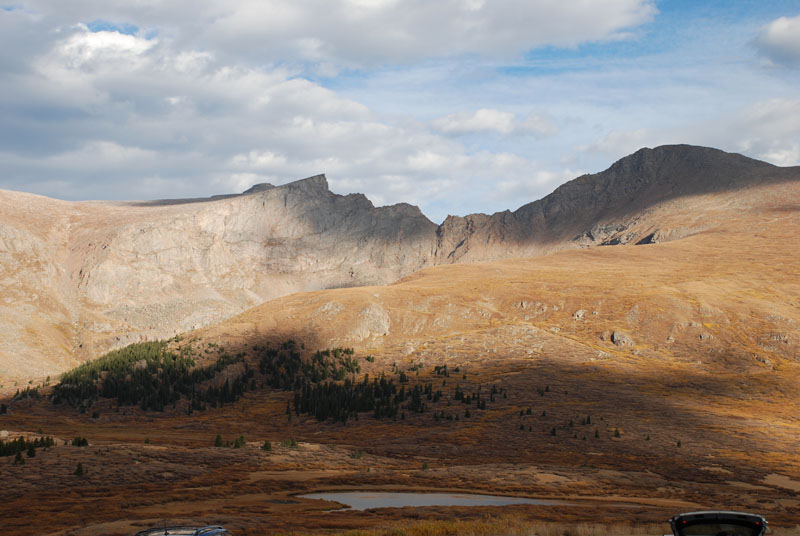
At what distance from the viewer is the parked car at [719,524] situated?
42.6 ft

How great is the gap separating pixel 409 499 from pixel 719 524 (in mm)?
35493

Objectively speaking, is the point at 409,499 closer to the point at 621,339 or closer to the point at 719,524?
the point at 719,524

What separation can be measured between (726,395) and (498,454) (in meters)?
52.2

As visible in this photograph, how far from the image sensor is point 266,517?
3588 cm

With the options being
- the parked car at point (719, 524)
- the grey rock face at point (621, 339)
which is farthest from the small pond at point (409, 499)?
the grey rock face at point (621, 339)

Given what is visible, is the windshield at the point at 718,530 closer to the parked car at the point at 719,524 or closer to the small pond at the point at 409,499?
the parked car at the point at 719,524

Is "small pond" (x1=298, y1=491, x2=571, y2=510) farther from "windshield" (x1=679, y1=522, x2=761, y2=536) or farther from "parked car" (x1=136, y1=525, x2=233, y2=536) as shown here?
"windshield" (x1=679, y1=522, x2=761, y2=536)

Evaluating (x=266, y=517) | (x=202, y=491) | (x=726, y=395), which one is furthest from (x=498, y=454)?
(x=726, y=395)

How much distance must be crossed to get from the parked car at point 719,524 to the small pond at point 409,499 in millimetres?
30868

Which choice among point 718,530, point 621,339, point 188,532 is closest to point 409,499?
point 188,532

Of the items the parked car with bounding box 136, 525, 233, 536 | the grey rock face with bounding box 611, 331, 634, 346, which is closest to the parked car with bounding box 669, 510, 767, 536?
the parked car with bounding box 136, 525, 233, 536

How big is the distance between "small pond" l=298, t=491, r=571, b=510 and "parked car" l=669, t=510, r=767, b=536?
3087cm

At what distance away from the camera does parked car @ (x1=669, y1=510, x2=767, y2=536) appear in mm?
12984

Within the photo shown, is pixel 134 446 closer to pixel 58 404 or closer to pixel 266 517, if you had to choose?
pixel 266 517
